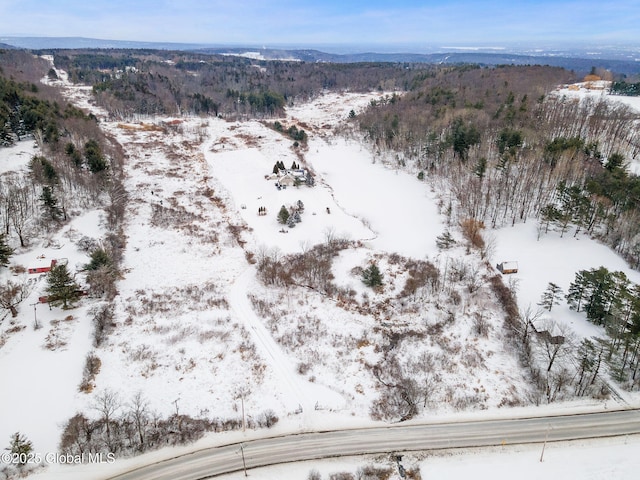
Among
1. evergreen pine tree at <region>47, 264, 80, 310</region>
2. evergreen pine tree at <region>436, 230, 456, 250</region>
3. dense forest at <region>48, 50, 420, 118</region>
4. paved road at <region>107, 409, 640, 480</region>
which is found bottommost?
paved road at <region>107, 409, 640, 480</region>

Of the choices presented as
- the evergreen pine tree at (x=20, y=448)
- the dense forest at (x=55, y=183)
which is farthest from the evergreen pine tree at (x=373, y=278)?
the evergreen pine tree at (x=20, y=448)

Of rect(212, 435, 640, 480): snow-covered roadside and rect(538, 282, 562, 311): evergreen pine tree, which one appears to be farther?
rect(538, 282, 562, 311): evergreen pine tree

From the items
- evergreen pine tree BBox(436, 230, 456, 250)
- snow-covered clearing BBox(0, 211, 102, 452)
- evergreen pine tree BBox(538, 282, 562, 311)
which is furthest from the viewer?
evergreen pine tree BBox(436, 230, 456, 250)

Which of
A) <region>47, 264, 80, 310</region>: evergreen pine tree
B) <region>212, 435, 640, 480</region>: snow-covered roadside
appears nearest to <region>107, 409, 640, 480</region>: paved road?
<region>212, 435, 640, 480</region>: snow-covered roadside

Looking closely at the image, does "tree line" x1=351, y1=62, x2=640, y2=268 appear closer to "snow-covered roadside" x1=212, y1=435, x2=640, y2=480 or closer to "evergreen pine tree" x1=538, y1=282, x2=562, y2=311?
"evergreen pine tree" x1=538, y1=282, x2=562, y2=311

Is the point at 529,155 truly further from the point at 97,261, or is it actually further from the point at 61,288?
the point at 61,288

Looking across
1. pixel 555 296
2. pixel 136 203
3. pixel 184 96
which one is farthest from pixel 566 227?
pixel 184 96

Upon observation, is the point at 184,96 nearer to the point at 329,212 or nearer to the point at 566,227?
the point at 329,212

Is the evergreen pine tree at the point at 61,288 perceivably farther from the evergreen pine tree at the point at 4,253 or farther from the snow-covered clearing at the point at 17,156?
the snow-covered clearing at the point at 17,156
